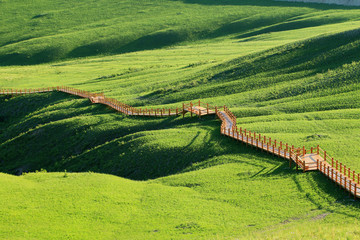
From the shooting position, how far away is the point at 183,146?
159 feet

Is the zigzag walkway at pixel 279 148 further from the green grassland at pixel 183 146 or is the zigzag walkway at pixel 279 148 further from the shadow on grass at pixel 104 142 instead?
the shadow on grass at pixel 104 142

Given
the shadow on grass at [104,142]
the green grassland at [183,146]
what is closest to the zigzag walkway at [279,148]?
the green grassland at [183,146]

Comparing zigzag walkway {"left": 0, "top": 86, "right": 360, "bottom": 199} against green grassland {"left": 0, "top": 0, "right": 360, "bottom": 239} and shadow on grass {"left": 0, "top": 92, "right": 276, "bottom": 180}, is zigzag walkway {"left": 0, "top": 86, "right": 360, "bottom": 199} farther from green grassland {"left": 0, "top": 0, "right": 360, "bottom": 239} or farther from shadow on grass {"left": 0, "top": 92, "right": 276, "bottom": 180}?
shadow on grass {"left": 0, "top": 92, "right": 276, "bottom": 180}

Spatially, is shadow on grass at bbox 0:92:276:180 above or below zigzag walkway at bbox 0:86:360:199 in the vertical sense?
below

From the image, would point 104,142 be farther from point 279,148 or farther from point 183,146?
point 279,148

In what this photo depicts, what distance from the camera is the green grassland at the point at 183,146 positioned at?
31406mm

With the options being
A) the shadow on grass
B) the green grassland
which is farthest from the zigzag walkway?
the shadow on grass

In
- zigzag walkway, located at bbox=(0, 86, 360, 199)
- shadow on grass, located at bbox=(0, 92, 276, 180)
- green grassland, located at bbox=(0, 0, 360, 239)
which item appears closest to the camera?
green grassland, located at bbox=(0, 0, 360, 239)

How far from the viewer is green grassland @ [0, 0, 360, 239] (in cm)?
3141

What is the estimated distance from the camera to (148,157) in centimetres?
4834

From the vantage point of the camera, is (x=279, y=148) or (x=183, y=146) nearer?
(x=279, y=148)

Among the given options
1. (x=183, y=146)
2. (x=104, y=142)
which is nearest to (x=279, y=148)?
(x=183, y=146)

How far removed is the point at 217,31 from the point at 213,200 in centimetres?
12557

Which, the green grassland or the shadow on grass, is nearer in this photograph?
the green grassland
